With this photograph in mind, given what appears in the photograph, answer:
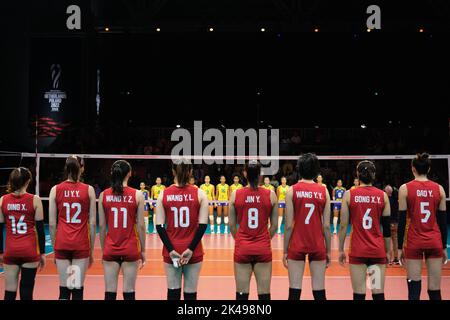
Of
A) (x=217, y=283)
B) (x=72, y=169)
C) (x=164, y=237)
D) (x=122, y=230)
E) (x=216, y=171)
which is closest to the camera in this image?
(x=164, y=237)

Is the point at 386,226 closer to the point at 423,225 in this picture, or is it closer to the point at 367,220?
the point at 367,220

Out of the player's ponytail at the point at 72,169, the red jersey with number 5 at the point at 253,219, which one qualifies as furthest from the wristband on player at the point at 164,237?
the player's ponytail at the point at 72,169

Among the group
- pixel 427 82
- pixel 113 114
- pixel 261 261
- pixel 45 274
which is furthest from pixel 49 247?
pixel 427 82

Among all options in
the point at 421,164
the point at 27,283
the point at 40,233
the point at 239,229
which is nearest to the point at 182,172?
the point at 239,229

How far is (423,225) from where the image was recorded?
5.30m

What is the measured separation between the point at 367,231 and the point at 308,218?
24.1 inches

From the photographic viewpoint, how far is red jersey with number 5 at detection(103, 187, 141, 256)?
502cm

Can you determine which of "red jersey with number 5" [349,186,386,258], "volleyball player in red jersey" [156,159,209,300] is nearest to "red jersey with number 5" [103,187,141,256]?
"volleyball player in red jersey" [156,159,209,300]

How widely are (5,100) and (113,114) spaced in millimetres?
5917

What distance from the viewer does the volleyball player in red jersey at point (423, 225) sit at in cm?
528

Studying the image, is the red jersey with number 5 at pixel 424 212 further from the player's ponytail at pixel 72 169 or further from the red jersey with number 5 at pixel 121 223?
the player's ponytail at pixel 72 169

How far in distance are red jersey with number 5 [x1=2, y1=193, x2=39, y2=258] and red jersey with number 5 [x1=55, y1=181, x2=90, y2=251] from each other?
26 cm

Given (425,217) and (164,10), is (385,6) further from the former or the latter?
(425,217)

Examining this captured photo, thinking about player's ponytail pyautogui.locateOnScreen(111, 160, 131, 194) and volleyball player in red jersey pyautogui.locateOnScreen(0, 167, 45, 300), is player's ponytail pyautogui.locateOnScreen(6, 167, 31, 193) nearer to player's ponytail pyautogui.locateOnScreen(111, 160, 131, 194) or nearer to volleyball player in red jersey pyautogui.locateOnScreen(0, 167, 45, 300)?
volleyball player in red jersey pyautogui.locateOnScreen(0, 167, 45, 300)
